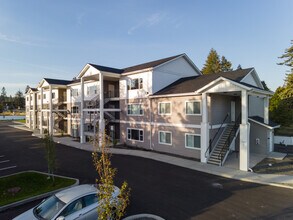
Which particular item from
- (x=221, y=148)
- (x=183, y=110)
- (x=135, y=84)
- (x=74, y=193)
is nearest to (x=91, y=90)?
(x=135, y=84)

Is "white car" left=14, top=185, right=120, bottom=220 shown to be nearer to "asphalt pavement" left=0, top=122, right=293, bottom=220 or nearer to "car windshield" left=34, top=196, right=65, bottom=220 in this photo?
"car windshield" left=34, top=196, right=65, bottom=220

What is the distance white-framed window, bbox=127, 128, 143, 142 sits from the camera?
23062 mm

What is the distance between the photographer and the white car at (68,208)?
6.61m

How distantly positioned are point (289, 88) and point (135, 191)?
3299 cm

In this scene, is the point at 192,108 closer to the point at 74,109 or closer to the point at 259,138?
the point at 259,138

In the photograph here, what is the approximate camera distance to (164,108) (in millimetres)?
20812

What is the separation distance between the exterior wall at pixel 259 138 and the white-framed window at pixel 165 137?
864 centimetres

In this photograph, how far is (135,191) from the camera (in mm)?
10961

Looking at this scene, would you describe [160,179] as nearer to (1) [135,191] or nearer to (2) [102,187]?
(1) [135,191]

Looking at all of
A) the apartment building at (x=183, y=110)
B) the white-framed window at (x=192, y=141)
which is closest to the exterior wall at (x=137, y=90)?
the apartment building at (x=183, y=110)

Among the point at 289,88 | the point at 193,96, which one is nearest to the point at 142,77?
the point at 193,96

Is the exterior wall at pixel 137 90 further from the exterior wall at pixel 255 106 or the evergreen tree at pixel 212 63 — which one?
the evergreen tree at pixel 212 63

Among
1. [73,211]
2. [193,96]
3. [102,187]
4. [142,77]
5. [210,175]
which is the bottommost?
[210,175]

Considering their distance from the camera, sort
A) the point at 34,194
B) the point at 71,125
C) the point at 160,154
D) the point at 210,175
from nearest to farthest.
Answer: the point at 34,194 < the point at 210,175 < the point at 160,154 < the point at 71,125
